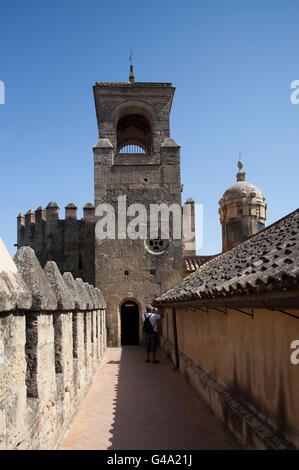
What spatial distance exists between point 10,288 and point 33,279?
1.11 m

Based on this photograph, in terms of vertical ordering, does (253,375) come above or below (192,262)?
below

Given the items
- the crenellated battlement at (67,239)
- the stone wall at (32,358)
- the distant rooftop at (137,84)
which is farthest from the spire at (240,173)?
the stone wall at (32,358)

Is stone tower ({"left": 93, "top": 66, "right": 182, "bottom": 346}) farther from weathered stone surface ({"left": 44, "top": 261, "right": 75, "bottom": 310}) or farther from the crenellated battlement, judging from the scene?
weathered stone surface ({"left": 44, "top": 261, "right": 75, "bottom": 310})

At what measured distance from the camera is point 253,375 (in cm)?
523

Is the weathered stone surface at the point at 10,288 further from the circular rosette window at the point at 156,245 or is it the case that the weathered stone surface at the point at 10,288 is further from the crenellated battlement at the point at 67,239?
the crenellated battlement at the point at 67,239

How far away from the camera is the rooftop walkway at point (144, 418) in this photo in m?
5.89

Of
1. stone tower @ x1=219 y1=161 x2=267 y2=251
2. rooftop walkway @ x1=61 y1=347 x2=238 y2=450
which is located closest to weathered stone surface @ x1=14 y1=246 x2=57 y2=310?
rooftop walkway @ x1=61 y1=347 x2=238 y2=450

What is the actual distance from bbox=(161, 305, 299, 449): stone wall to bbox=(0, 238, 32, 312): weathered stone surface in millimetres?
2491

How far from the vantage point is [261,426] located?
4.72 m

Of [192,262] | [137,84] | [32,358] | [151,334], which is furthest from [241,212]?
[32,358]

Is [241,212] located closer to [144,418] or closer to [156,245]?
[156,245]

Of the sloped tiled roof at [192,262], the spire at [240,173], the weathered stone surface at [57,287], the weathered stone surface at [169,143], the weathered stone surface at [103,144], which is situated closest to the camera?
the weathered stone surface at [57,287]

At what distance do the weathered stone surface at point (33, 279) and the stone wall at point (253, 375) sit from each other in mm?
2479
